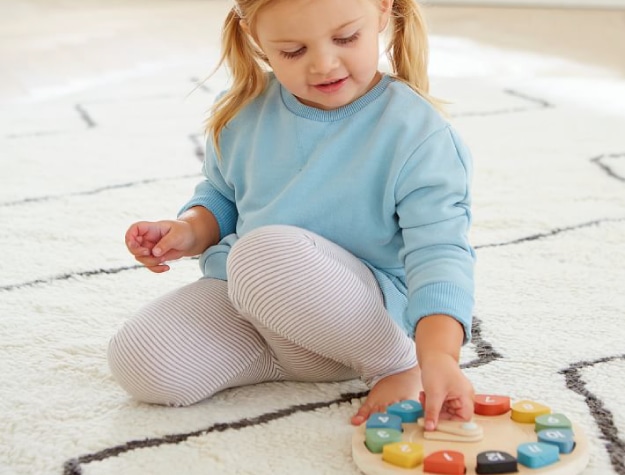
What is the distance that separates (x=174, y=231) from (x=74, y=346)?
15cm

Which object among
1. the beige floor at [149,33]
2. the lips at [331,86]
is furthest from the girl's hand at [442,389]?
the beige floor at [149,33]

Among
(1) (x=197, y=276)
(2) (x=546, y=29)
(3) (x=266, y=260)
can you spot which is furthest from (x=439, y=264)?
(2) (x=546, y=29)

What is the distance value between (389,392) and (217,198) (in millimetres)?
287

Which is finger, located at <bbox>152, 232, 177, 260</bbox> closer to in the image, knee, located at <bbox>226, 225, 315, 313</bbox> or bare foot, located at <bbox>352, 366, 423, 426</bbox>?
knee, located at <bbox>226, 225, 315, 313</bbox>

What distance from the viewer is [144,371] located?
2.79 ft

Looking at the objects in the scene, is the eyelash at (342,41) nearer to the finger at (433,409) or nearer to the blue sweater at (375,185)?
the blue sweater at (375,185)

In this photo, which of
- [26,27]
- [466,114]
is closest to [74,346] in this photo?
[466,114]

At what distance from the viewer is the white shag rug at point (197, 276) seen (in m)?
0.79

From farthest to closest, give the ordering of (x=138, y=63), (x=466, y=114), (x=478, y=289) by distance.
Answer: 1. (x=138, y=63)
2. (x=466, y=114)
3. (x=478, y=289)

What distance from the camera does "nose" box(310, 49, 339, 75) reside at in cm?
82

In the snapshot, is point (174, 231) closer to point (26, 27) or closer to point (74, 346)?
point (74, 346)

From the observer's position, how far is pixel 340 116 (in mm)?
903

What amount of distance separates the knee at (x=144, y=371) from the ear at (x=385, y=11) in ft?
1.13

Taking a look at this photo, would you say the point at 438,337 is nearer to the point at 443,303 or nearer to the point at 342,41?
the point at 443,303
